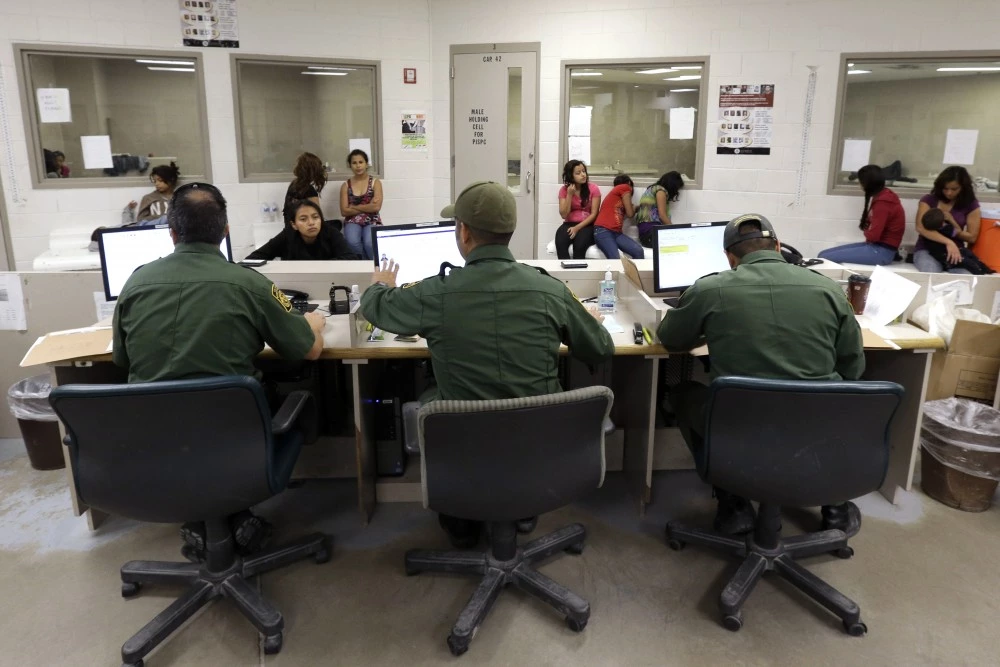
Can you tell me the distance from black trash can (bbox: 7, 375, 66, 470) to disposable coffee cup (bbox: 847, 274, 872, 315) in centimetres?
330

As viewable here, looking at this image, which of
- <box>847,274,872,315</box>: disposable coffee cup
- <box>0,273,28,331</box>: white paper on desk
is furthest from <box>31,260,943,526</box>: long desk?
<box>0,273,28,331</box>: white paper on desk

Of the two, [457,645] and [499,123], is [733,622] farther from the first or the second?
[499,123]

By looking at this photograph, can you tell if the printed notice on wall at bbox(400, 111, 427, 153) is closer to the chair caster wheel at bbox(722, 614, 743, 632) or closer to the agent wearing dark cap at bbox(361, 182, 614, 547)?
the agent wearing dark cap at bbox(361, 182, 614, 547)

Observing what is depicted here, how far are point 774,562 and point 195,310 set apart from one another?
6.18 ft

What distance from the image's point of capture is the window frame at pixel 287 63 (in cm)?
540

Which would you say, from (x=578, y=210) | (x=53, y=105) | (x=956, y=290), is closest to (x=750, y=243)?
(x=956, y=290)

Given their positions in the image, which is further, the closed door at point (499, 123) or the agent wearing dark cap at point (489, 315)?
the closed door at point (499, 123)

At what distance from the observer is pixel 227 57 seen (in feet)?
17.5

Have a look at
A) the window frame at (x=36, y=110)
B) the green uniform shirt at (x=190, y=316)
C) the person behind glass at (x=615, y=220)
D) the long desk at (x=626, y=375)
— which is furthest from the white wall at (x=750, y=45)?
the green uniform shirt at (x=190, y=316)

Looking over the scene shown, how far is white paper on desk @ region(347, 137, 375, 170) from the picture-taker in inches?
231

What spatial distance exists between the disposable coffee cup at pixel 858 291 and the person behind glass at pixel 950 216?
2.20 meters

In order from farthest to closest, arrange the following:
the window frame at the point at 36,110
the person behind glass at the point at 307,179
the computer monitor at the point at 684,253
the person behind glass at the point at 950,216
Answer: the person behind glass at the point at 307,179 → the window frame at the point at 36,110 → the person behind glass at the point at 950,216 → the computer monitor at the point at 684,253

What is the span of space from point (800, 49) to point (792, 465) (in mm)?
4289

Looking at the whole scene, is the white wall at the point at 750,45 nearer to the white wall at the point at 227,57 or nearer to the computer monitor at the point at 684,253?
the white wall at the point at 227,57
